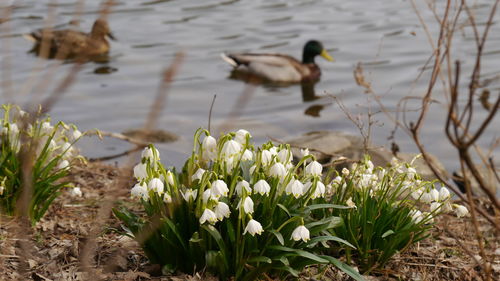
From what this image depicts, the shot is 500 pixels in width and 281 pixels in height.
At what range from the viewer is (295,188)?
3.63m

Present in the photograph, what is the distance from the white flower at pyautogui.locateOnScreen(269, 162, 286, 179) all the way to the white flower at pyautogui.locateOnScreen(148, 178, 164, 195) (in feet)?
1.78

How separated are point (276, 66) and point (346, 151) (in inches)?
169

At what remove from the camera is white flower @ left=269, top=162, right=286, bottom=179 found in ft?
12.0

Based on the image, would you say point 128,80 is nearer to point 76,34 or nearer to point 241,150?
point 76,34

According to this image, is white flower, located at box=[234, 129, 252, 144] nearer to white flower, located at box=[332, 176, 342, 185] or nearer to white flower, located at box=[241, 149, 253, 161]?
white flower, located at box=[241, 149, 253, 161]

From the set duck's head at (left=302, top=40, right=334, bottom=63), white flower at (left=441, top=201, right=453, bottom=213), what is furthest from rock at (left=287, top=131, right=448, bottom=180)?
duck's head at (left=302, top=40, right=334, bottom=63)

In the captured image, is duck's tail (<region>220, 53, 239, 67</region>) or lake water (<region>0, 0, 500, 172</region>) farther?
duck's tail (<region>220, 53, 239, 67</region>)

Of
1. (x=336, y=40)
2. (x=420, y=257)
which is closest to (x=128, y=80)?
(x=336, y=40)

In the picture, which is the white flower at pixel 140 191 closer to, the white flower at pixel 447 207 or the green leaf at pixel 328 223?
the green leaf at pixel 328 223

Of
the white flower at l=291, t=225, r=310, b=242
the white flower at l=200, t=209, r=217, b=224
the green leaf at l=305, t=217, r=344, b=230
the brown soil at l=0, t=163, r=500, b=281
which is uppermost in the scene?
the white flower at l=200, t=209, r=217, b=224

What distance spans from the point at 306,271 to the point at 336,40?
9.67 metres

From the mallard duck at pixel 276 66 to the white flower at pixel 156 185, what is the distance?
7718 millimetres

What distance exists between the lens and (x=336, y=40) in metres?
13.3

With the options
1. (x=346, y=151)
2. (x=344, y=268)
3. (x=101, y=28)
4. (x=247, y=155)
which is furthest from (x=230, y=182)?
(x=346, y=151)
